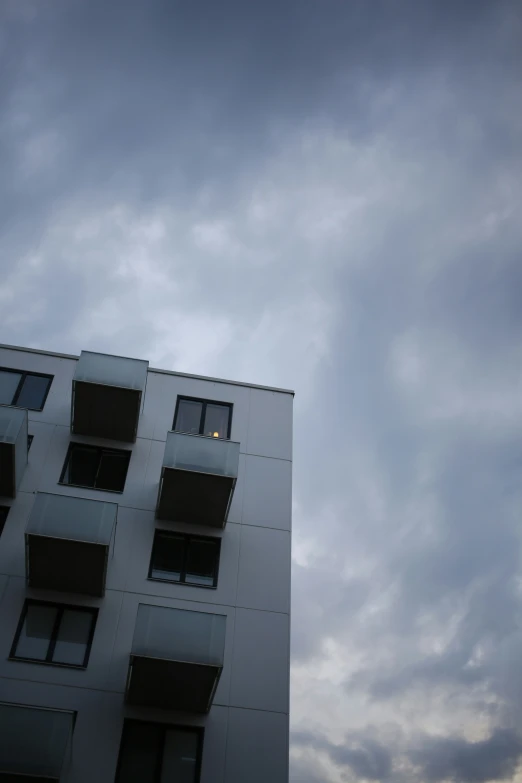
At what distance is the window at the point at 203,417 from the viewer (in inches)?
811

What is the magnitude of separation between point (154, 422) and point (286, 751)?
32.3 feet

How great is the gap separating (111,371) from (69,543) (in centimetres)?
557

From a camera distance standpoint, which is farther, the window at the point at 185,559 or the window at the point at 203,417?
the window at the point at 203,417

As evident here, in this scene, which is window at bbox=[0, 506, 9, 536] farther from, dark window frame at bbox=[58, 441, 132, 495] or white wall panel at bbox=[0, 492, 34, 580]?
dark window frame at bbox=[58, 441, 132, 495]

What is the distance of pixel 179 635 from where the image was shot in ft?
47.1

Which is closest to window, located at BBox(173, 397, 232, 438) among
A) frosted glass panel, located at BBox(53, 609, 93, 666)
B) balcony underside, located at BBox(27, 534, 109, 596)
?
balcony underside, located at BBox(27, 534, 109, 596)

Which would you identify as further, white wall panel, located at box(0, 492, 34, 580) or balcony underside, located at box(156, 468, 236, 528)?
balcony underside, located at box(156, 468, 236, 528)

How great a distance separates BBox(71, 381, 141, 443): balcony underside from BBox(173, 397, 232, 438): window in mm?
1636

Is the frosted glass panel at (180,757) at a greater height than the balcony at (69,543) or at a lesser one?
lesser

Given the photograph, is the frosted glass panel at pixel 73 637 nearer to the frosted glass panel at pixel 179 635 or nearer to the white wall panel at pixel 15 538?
the white wall panel at pixel 15 538

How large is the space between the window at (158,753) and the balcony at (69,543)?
3.34 meters

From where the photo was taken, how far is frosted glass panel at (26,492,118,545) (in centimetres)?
1551

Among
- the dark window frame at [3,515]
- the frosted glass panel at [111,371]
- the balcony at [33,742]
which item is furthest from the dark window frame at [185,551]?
the balcony at [33,742]

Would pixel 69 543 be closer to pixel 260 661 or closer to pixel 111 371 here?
pixel 260 661
